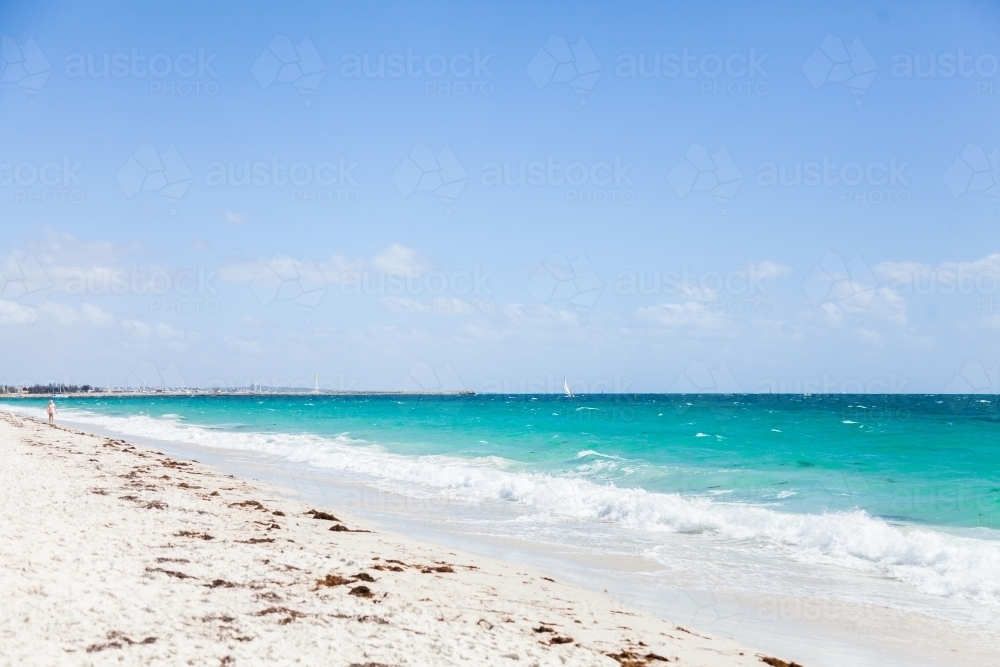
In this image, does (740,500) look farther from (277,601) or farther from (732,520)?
(277,601)

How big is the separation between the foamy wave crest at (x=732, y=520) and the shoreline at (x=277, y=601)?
4883 millimetres

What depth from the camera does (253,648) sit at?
539 centimetres

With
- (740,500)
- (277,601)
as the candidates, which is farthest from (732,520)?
(277,601)

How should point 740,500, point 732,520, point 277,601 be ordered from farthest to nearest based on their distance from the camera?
point 740,500 → point 732,520 → point 277,601

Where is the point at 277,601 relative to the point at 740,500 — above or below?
above

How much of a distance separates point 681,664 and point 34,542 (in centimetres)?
683

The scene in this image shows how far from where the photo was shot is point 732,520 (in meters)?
14.2

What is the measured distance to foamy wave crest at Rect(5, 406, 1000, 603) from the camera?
10406mm

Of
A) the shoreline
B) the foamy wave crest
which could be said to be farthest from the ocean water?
the shoreline

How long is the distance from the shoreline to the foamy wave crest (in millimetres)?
4883

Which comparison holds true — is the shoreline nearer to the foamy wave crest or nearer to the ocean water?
the ocean water

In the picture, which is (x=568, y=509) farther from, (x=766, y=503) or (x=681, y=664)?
(x=681, y=664)

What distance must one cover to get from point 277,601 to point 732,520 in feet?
32.9

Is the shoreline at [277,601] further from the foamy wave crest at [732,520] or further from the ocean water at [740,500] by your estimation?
the foamy wave crest at [732,520]
